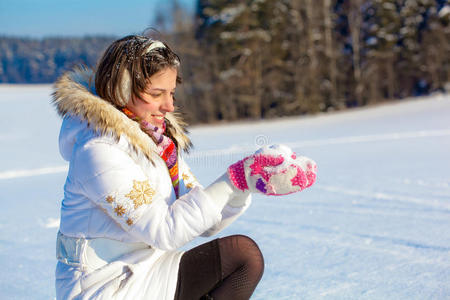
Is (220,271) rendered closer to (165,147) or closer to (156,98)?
(165,147)

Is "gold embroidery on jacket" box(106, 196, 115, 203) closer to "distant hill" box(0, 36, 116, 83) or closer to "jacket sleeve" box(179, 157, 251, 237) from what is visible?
"jacket sleeve" box(179, 157, 251, 237)

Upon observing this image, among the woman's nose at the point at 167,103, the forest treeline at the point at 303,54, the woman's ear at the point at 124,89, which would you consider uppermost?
the woman's ear at the point at 124,89

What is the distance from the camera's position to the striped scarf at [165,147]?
1422 millimetres

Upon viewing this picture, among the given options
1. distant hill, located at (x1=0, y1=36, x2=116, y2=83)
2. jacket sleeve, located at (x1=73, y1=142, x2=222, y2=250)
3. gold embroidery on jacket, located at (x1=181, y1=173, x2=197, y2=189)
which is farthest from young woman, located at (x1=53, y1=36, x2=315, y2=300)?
distant hill, located at (x1=0, y1=36, x2=116, y2=83)

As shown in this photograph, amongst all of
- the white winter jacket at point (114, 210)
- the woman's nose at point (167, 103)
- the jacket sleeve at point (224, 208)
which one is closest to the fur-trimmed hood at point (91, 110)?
the white winter jacket at point (114, 210)

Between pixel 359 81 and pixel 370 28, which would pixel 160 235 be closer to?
pixel 359 81

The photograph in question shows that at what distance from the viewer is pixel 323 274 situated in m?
2.29

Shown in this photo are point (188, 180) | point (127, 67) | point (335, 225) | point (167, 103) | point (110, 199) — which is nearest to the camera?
point (110, 199)

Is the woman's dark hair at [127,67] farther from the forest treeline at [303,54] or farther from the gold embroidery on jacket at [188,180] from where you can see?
the forest treeline at [303,54]

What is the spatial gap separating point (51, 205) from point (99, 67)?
3475 mm

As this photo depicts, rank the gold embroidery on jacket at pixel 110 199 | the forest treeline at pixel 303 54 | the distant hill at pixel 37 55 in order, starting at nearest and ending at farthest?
the gold embroidery on jacket at pixel 110 199 → the forest treeline at pixel 303 54 → the distant hill at pixel 37 55

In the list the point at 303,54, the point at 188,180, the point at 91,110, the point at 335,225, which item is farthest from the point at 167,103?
the point at 303,54

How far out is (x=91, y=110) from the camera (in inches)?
49.8

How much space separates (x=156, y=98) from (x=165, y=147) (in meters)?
0.17
